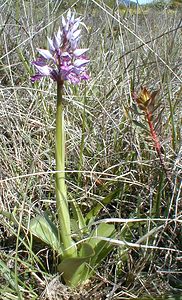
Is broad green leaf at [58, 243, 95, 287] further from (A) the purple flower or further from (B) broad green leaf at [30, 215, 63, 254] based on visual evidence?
(A) the purple flower

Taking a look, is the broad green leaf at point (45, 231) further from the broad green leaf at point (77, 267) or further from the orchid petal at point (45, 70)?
the orchid petal at point (45, 70)

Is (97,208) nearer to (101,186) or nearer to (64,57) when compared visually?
(101,186)

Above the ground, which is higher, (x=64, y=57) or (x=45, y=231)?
(x=64, y=57)

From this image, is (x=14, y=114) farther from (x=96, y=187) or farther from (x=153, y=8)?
(x=153, y=8)

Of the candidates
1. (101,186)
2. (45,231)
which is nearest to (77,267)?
(45,231)


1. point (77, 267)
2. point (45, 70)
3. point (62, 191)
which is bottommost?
point (77, 267)

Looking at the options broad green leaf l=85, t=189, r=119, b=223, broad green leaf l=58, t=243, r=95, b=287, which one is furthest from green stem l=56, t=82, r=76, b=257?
broad green leaf l=85, t=189, r=119, b=223
